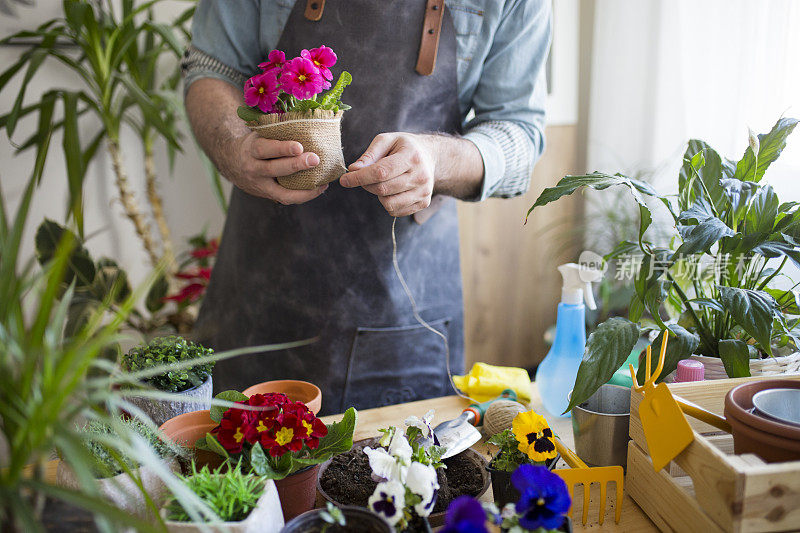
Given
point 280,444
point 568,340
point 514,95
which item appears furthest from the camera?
point 514,95

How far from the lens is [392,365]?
144 centimetres

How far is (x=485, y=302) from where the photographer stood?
9.24 feet

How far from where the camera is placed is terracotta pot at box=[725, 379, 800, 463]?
66 centimetres

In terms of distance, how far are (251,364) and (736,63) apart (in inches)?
68.8

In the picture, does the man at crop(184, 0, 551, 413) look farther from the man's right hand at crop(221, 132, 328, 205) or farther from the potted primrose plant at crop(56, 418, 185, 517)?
the potted primrose plant at crop(56, 418, 185, 517)

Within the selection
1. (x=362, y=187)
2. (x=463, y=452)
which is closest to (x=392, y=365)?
(x=362, y=187)

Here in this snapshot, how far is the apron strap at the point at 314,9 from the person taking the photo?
1264 millimetres

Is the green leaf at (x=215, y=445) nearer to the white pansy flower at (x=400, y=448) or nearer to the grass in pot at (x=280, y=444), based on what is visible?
the grass in pot at (x=280, y=444)

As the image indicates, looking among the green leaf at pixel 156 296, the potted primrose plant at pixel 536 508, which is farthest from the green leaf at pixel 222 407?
the green leaf at pixel 156 296

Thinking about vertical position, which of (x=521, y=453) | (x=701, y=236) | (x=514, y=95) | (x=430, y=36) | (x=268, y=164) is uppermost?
(x=430, y=36)

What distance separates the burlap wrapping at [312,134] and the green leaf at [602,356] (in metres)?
0.50

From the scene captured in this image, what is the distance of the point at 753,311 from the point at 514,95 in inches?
27.8

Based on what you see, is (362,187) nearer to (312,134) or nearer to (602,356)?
(312,134)

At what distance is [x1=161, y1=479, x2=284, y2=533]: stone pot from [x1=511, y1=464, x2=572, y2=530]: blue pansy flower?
26cm
